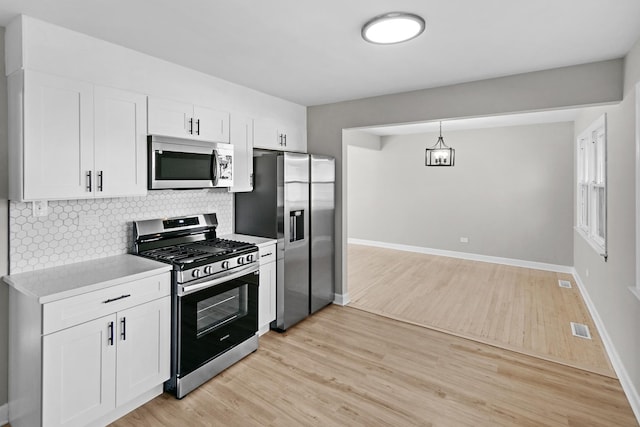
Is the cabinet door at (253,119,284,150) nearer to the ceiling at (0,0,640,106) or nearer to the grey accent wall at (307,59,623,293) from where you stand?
the ceiling at (0,0,640,106)

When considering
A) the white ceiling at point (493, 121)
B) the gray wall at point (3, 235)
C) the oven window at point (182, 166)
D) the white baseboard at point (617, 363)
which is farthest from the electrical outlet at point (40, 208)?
the white baseboard at point (617, 363)

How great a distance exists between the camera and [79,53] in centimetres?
231

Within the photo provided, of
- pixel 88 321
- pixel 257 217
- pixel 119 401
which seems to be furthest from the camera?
pixel 257 217

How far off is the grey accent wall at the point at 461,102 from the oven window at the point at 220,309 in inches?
65.4

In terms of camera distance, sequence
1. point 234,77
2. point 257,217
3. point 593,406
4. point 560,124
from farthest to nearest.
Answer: point 560,124 < point 257,217 < point 234,77 < point 593,406

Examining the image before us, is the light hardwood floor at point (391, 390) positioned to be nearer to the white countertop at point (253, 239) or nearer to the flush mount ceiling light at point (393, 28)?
the white countertop at point (253, 239)

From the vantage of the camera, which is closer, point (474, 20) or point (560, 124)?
point (474, 20)

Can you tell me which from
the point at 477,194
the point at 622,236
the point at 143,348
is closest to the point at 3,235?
the point at 143,348

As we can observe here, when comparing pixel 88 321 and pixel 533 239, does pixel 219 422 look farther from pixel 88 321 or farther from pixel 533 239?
pixel 533 239

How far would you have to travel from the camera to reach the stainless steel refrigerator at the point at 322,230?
13.0 ft

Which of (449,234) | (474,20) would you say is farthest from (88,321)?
(449,234)

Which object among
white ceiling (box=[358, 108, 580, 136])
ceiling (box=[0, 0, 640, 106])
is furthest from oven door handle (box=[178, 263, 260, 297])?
white ceiling (box=[358, 108, 580, 136])

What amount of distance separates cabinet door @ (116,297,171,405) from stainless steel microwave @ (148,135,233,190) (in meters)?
0.96

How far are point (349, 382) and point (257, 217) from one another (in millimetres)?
1864
